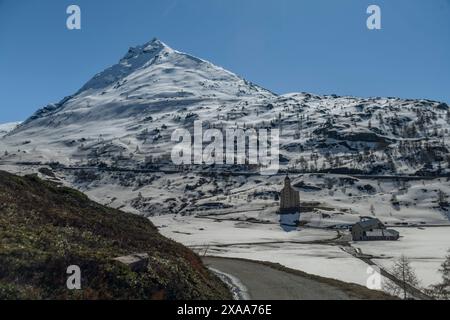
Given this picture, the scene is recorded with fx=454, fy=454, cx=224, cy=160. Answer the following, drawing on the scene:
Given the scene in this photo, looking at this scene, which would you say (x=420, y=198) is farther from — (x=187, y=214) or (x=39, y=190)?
(x=39, y=190)

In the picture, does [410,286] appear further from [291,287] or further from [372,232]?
[372,232]

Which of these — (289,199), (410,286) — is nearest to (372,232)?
(289,199)

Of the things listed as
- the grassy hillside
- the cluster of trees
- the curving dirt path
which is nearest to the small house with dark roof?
the cluster of trees

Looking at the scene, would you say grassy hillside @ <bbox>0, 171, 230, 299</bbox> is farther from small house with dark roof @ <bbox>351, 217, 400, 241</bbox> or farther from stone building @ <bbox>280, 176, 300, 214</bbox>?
stone building @ <bbox>280, 176, 300, 214</bbox>
